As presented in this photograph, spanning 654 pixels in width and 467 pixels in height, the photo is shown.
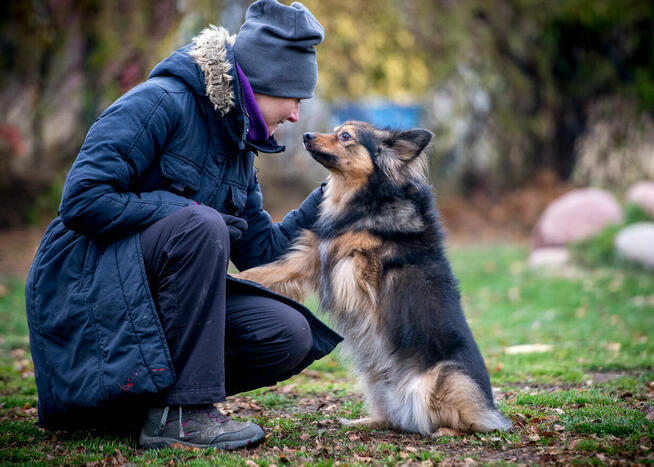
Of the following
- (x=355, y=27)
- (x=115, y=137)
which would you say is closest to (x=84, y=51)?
(x=355, y=27)

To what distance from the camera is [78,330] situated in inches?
114

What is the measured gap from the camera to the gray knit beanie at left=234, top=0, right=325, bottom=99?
10.7 feet

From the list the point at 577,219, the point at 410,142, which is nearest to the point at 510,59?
the point at 577,219

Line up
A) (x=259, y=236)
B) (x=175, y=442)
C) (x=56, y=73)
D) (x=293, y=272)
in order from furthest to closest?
(x=56, y=73) < (x=259, y=236) < (x=293, y=272) < (x=175, y=442)

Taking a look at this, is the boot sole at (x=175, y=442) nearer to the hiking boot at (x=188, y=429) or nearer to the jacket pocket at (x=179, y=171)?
the hiking boot at (x=188, y=429)

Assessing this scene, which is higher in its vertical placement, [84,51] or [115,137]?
[84,51]

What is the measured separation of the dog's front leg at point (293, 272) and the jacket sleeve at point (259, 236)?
0.10 metres

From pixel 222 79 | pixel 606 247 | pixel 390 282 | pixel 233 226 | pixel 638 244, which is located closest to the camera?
pixel 222 79

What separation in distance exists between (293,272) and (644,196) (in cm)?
784

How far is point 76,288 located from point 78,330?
0.19 metres

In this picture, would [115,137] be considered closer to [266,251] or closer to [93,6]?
[266,251]

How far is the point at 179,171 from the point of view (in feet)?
10.3

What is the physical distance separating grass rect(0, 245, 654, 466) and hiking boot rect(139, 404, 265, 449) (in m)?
0.07

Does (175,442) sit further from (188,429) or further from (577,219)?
(577,219)
